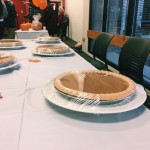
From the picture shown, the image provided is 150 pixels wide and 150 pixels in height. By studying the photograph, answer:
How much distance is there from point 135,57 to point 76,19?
218 inches

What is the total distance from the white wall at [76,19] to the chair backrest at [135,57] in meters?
4.45

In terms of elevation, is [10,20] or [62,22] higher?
[10,20]

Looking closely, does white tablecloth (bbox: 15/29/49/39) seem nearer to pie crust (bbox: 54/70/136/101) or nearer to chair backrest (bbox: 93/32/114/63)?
chair backrest (bbox: 93/32/114/63)

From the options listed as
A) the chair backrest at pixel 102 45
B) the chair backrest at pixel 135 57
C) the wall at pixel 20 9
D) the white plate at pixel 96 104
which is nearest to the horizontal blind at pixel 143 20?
the chair backrest at pixel 102 45

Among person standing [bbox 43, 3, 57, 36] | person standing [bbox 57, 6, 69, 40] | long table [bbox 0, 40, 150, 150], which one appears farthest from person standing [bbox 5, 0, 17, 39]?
long table [bbox 0, 40, 150, 150]

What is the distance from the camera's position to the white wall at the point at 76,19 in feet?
20.5

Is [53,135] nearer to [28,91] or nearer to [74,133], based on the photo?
[74,133]

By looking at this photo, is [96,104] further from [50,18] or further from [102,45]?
[50,18]

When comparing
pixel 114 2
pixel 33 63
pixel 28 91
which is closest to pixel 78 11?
pixel 114 2

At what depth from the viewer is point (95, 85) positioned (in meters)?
0.71

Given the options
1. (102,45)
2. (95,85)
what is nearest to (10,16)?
(102,45)

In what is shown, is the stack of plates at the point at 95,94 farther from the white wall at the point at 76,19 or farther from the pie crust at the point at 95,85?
the white wall at the point at 76,19

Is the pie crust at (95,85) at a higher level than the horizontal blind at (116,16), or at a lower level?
lower

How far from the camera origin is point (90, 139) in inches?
18.9
